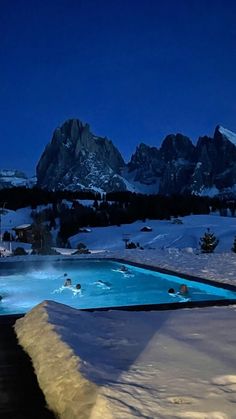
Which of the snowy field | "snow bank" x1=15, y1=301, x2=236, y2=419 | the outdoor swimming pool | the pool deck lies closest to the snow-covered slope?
the outdoor swimming pool

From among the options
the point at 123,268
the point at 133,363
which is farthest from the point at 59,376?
the point at 123,268

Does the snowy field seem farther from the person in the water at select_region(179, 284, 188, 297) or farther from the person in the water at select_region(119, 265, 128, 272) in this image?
the person in the water at select_region(119, 265, 128, 272)

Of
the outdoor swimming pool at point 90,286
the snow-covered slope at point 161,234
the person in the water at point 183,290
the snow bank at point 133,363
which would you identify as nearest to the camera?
the snow bank at point 133,363

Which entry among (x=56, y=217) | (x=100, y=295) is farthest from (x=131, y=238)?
(x=100, y=295)

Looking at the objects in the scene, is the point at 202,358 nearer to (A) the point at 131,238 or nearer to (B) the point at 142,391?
(B) the point at 142,391

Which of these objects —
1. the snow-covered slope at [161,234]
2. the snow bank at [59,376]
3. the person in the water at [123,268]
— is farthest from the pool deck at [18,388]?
the snow-covered slope at [161,234]

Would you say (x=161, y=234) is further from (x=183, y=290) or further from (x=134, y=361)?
(x=134, y=361)

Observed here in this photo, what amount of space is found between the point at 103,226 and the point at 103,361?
72156mm

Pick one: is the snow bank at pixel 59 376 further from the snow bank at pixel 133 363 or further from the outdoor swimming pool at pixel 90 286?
the outdoor swimming pool at pixel 90 286

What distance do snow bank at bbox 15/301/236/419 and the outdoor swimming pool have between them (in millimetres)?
4033

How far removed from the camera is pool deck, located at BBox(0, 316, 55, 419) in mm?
2830

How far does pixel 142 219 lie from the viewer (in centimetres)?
7969

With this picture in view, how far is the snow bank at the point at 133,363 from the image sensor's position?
105 inches

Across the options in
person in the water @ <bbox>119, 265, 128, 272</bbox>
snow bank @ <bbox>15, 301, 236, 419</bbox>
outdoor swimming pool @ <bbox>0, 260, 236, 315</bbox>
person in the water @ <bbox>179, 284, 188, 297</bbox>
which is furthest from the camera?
person in the water @ <bbox>119, 265, 128, 272</bbox>
